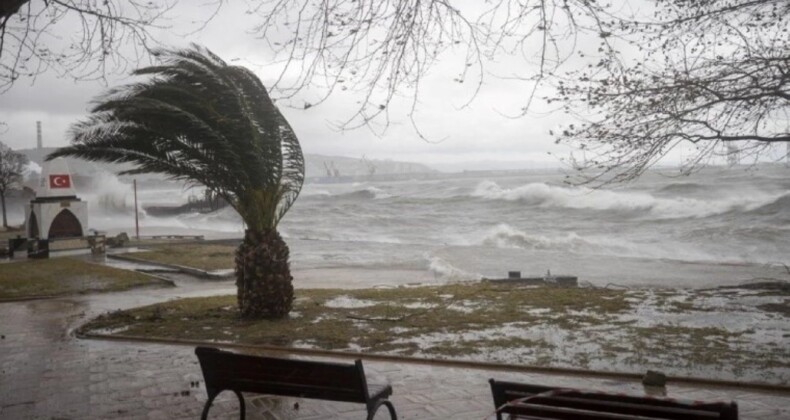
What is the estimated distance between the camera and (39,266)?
18.1 m

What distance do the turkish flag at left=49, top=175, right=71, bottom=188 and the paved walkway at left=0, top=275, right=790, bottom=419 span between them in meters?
19.0

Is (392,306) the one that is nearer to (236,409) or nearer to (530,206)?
(236,409)

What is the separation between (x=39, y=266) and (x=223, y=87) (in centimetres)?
1200

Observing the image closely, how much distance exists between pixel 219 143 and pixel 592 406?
7.05m

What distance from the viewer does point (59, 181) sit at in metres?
25.5

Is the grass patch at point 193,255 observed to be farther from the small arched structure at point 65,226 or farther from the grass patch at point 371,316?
the grass patch at point 371,316

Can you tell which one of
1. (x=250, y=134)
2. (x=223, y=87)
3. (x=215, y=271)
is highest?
(x=223, y=87)

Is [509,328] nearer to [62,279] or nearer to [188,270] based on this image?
[62,279]

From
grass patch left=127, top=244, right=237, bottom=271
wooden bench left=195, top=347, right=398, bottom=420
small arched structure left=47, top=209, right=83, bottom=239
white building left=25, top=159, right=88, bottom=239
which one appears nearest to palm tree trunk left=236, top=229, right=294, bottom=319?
wooden bench left=195, top=347, right=398, bottom=420

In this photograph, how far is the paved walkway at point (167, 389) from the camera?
510 centimetres

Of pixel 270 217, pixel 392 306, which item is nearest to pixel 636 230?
pixel 392 306

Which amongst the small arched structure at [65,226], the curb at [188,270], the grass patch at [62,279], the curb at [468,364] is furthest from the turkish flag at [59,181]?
the curb at [468,364]

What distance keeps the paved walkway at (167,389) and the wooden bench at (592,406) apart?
5.45 ft

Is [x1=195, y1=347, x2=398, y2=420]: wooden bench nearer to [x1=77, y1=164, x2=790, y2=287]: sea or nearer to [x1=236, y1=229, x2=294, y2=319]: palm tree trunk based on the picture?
[x1=236, y1=229, x2=294, y2=319]: palm tree trunk
